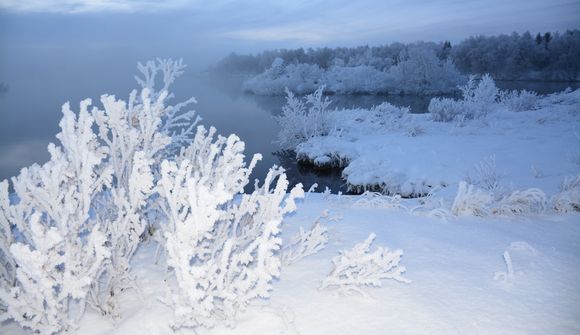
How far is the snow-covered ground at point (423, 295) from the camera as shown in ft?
8.45

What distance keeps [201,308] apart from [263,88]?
5148 centimetres

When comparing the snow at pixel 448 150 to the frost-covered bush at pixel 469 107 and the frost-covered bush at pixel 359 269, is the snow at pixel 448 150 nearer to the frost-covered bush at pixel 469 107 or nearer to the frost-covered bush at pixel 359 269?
the frost-covered bush at pixel 469 107

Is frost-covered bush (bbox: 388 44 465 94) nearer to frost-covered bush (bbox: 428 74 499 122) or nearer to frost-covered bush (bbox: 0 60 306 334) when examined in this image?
frost-covered bush (bbox: 428 74 499 122)

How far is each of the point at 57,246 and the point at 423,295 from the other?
2.39 m

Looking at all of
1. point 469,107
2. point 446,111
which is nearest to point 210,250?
point 446,111

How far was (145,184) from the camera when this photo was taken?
2.69 m

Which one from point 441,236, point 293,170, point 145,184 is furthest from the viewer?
point 293,170

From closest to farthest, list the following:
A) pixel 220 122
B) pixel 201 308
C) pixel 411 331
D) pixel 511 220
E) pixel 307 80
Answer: pixel 201 308 < pixel 411 331 < pixel 511 220 < pixel 220 122 < pixel 307 80

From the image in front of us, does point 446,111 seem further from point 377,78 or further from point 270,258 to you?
point 377,78

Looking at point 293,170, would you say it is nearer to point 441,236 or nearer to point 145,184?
point 441,236

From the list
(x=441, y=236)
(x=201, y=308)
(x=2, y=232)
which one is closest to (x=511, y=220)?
(x=441, y=236)

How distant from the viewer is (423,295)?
2926 millimetres

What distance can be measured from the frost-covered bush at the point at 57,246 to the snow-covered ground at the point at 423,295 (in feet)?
1.34

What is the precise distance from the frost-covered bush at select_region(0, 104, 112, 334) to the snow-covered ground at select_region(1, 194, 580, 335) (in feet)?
1.34
